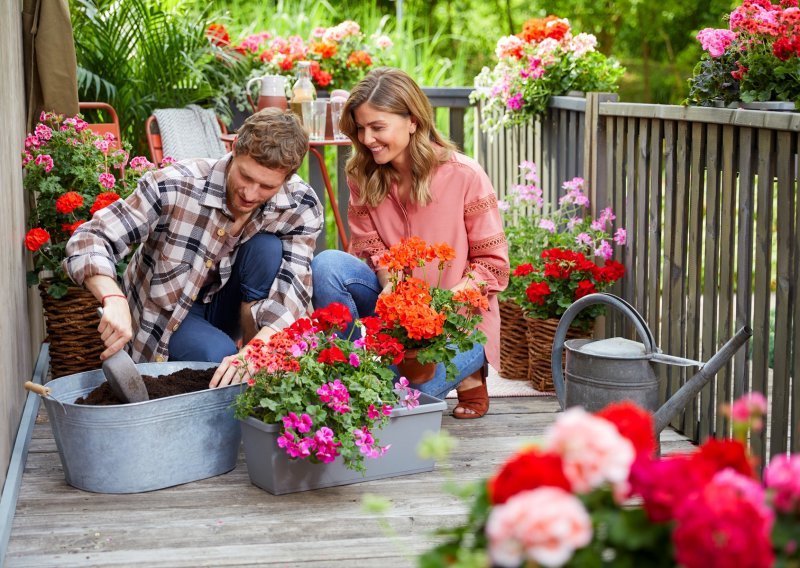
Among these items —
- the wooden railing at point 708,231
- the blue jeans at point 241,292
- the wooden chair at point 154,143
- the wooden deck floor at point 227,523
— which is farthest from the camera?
the wooden chair at point 154,143

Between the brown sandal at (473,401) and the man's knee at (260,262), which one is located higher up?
the man's knee at (260,262)

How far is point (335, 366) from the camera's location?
2496mm

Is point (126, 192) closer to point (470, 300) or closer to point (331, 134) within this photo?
point (331, 134)

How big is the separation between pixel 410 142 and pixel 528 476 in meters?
2.26

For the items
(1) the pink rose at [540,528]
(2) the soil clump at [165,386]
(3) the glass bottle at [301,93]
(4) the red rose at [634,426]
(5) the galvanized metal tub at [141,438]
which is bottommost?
(5) the galvanized metal tub at [141,438]

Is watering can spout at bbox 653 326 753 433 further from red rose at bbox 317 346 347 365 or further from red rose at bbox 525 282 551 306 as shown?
red rose at bbox 525 282 551 306

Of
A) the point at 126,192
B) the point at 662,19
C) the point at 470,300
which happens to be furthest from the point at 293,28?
the point at 662,19

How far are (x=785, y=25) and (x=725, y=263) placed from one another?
0.66 metres

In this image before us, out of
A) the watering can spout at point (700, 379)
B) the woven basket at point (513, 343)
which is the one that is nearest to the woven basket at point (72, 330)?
the woven basket at point (513, 343)

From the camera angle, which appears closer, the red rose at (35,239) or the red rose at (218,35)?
the red rose at (35,239)

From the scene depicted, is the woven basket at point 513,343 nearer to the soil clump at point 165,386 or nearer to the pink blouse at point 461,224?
the pink blouse at point 461,224

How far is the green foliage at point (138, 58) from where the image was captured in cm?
493

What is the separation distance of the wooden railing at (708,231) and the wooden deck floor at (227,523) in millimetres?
732

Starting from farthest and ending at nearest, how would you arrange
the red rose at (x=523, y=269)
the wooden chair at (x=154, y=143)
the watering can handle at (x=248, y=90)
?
the watering can handle at (x=248, y=90) < the wooden chair at (x=154, y=143) < the red rose at (x=523, y=269)
